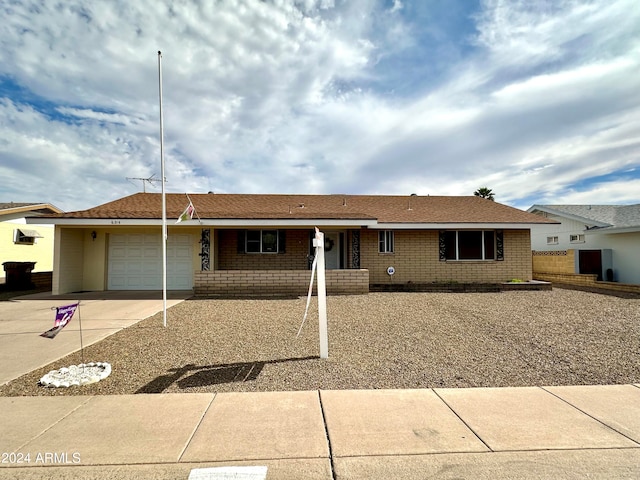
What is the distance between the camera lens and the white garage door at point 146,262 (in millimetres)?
14438

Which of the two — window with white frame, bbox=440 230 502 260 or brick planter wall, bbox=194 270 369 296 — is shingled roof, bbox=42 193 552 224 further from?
brick planter wall, bbox=194 270 369 296

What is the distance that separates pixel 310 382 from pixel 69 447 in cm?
264

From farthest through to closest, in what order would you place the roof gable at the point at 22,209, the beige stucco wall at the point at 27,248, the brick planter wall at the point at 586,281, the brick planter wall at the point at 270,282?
the roof gable at the point at 22,209 → the beige stucco wall at the point at 27,248 → the brick planter wall at the point at 586,281 → the brick planter wall at the point at 270,282

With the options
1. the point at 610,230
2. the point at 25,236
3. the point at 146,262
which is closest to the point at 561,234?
the point at 610,230

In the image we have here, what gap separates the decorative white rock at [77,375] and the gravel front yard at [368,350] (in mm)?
105

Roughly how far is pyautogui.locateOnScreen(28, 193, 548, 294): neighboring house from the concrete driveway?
119 centimetres

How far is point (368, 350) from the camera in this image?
6.13m

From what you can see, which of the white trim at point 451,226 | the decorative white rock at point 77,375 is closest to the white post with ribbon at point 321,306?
the decorative white rock at point 77,375

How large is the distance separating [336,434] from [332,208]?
1447cm

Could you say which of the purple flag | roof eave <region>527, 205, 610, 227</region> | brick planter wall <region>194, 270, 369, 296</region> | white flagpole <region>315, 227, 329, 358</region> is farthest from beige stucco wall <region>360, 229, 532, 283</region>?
the purple flag

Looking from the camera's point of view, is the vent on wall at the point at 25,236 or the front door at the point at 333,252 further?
the vent on wall at the point at 25,236

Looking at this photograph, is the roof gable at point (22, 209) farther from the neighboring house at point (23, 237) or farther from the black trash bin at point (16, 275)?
the black trash bin at point (16, 275)

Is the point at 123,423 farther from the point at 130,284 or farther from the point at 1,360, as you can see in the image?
the point at 130,284

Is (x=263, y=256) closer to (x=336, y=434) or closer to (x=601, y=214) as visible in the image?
(x=336, y=434)
